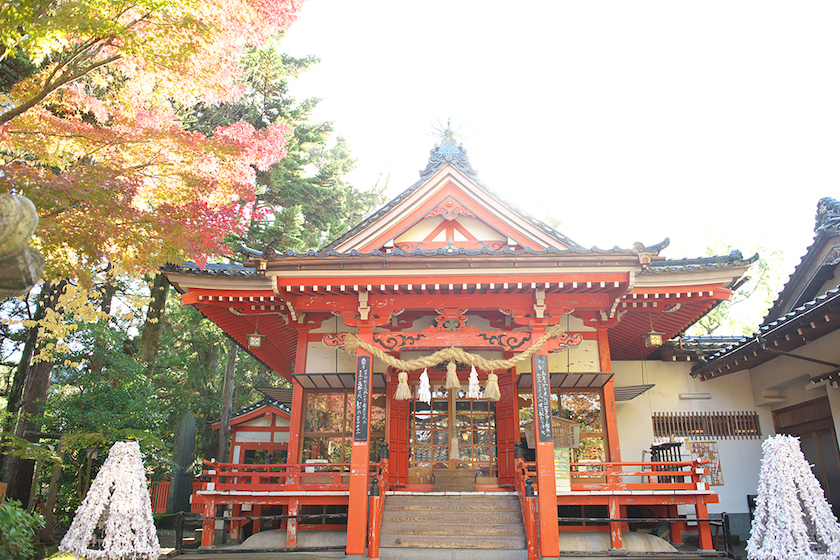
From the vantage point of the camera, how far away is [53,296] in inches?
485

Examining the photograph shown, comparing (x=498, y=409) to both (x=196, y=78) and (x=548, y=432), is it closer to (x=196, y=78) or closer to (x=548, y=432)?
(x=548, y=432)

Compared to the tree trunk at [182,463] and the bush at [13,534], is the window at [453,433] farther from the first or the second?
the tree trunk at [182,463]

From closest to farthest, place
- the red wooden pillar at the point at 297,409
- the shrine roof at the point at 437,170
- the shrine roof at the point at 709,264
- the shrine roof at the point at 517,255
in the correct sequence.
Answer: the shrine roof at the point at 517,255, the shrine roof at the point at 709,264, the red wooden pillar at the point at 297,409, the shrine roof at the point at 437,170

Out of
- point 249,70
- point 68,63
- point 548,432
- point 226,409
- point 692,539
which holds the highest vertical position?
point 249,70

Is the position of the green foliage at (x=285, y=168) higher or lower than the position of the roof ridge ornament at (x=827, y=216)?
higher

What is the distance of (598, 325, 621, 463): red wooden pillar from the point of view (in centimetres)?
998

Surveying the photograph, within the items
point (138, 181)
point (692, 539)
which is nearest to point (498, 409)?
point (692, 539)

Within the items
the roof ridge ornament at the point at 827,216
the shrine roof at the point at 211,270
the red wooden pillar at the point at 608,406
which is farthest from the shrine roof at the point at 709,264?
the shrine roof at the point at 211,270

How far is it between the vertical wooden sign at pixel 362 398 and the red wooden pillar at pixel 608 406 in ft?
15.3

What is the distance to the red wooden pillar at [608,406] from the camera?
9977mm

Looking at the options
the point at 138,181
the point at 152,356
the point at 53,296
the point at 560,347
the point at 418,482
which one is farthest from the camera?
the point at 152,356

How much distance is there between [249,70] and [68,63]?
44.1 feet

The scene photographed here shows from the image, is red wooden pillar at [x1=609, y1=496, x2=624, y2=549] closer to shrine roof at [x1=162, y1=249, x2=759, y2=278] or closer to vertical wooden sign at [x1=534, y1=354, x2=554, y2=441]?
vertical wooden sign at [x1=534, y1=354, x2=554, y2=441]

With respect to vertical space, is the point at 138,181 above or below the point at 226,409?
above
